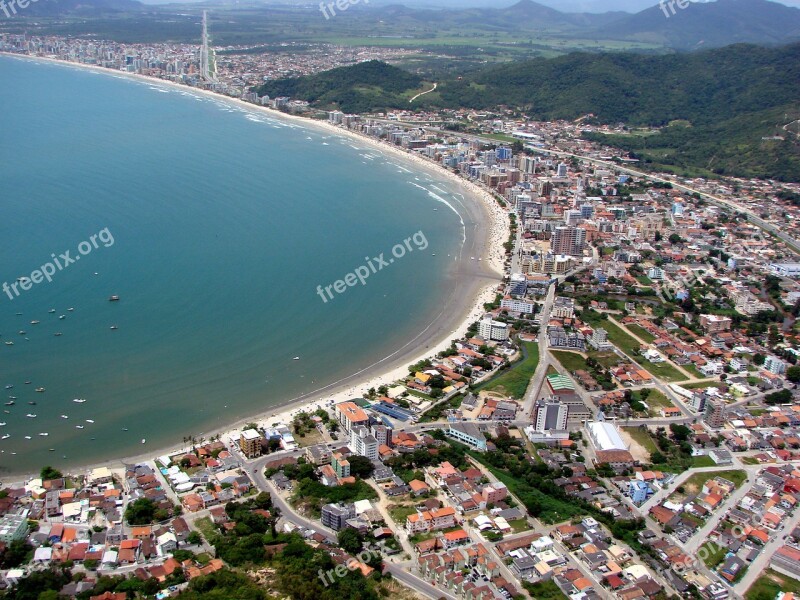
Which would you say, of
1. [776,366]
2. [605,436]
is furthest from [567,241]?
[605,436]

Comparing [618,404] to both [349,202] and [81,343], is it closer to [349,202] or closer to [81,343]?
[81,343]

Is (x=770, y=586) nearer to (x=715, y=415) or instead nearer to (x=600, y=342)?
(x=715, y=415)

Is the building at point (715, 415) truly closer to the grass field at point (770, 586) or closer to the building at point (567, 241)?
the grass field at point (770, 586)

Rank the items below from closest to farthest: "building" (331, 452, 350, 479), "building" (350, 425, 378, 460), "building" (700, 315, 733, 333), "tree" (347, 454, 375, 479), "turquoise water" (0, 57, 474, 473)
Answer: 1. "building" (331, 452, 350, 479)
2. "tree" (347, 454, 375, 479)
3. "building" (350, 425, 378, 460)
4. "turquoise water" (0, 57, 474, 473)
5. "building" (700, 315, 733, 333)

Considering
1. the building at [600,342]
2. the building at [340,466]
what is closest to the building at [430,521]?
the building at [340,466]

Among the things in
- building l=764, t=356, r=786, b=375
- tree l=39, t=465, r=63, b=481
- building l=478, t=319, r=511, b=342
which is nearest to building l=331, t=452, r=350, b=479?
tree l=39, t=465, r=63, b=481

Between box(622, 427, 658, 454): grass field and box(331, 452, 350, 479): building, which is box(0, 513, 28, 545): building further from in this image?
box(622, 427, 658, 454): grass field
